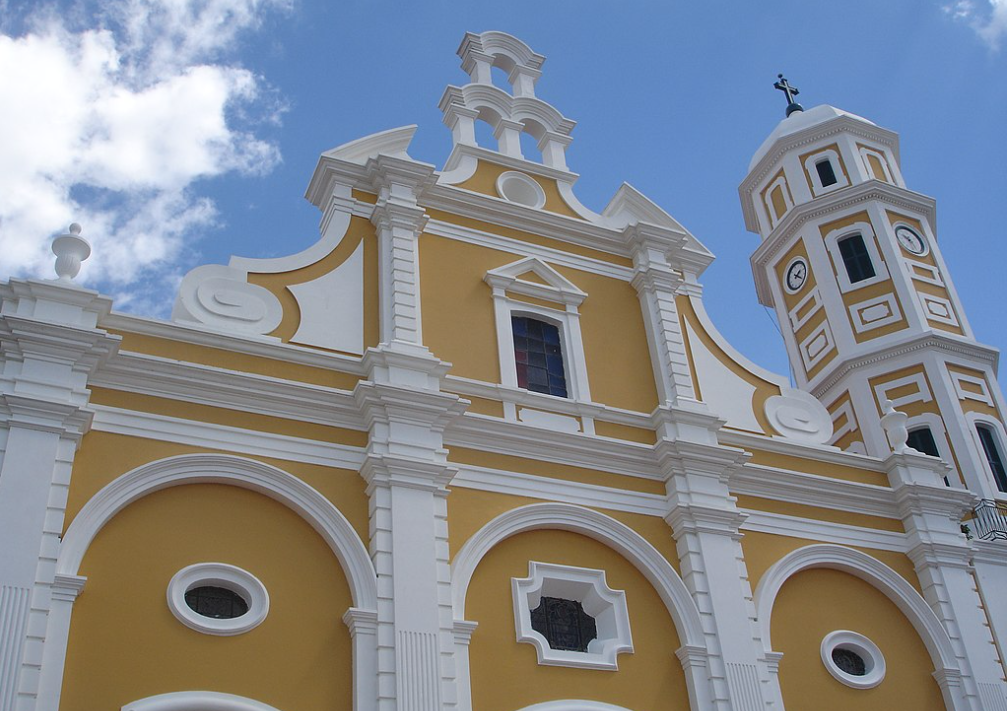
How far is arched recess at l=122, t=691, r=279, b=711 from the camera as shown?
10.7m

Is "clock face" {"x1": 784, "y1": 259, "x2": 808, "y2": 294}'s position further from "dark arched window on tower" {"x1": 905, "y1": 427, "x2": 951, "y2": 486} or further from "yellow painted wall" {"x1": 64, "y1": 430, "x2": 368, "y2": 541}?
"yellow painted wall" {"x1": 64, "y1": 430, "x2": 368, "y2": 541}

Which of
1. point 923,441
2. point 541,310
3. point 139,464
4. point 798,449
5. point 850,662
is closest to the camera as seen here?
point 139,464

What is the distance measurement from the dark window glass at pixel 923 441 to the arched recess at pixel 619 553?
7.22 meters

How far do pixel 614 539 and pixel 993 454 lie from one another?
27.9ft

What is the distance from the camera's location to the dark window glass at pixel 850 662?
48.8ft

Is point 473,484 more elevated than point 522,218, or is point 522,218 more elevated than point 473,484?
point 522,218

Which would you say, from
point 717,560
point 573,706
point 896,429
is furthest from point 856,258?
point 573,706

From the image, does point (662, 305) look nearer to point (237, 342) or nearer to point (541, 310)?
point (541, 310)

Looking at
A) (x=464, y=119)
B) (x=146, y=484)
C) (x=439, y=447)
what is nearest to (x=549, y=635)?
(x=439, y=447)

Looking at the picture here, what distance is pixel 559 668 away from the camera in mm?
12914

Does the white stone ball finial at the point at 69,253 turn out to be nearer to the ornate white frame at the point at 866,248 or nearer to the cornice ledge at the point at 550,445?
the cornice ledge at the point at 550,445

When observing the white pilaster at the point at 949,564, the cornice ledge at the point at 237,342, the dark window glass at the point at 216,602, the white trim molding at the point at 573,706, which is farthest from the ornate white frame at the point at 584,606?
the white pilaster at the point at 949,564

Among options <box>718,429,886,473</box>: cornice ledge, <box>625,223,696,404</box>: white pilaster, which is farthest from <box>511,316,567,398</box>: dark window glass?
<box>718,429,886,473</box>: cornice ledge

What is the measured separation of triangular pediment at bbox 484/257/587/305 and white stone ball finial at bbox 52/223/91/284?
532cm
